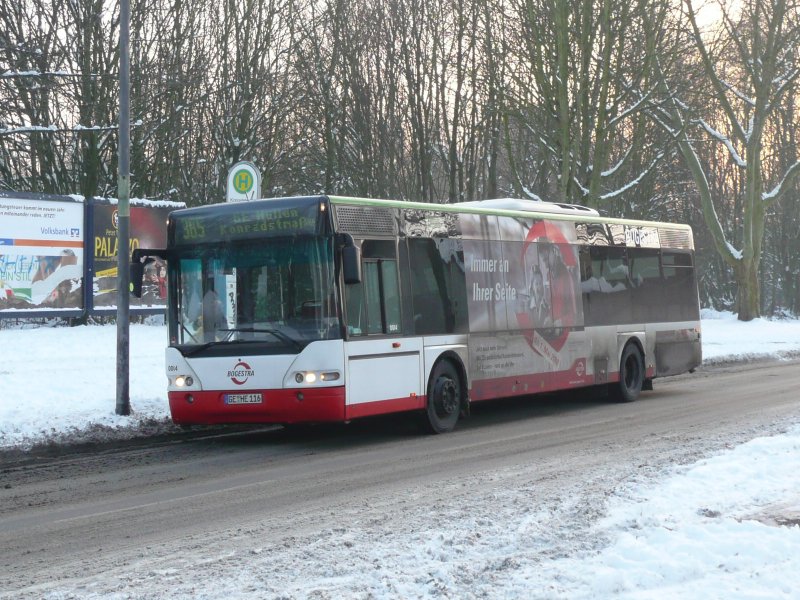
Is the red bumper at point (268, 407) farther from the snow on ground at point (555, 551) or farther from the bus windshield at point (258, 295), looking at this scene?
the snow on ground at point (555, 551)

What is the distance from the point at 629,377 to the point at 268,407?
8433 millimetres

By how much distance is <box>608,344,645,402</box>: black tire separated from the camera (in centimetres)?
1922

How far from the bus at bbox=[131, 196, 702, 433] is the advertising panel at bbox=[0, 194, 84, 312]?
10.6m

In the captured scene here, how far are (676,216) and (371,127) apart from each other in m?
20.3

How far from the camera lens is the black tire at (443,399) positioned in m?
14.5

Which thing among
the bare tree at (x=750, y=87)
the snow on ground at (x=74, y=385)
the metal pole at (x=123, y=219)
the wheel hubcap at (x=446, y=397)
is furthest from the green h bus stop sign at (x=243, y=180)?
the bare tree at (x=750, y=87)

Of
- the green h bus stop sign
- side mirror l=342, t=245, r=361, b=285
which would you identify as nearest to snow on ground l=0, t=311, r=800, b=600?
side mirror l=342, t=245, r=361, b=285

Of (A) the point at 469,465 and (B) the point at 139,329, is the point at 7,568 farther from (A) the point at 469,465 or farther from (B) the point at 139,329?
(B) the point at 139,329

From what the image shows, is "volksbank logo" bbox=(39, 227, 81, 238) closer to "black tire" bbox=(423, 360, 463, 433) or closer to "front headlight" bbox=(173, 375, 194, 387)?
"front headlight" bbox=(173, 375, 194, 387)

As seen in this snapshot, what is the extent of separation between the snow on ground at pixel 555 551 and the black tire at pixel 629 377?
7915 millimetres

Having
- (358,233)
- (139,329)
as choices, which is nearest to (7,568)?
(358,233)

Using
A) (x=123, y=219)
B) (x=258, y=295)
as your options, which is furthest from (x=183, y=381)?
(x=123, y=219)

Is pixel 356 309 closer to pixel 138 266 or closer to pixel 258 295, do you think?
pixel 258 295

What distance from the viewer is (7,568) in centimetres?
716
